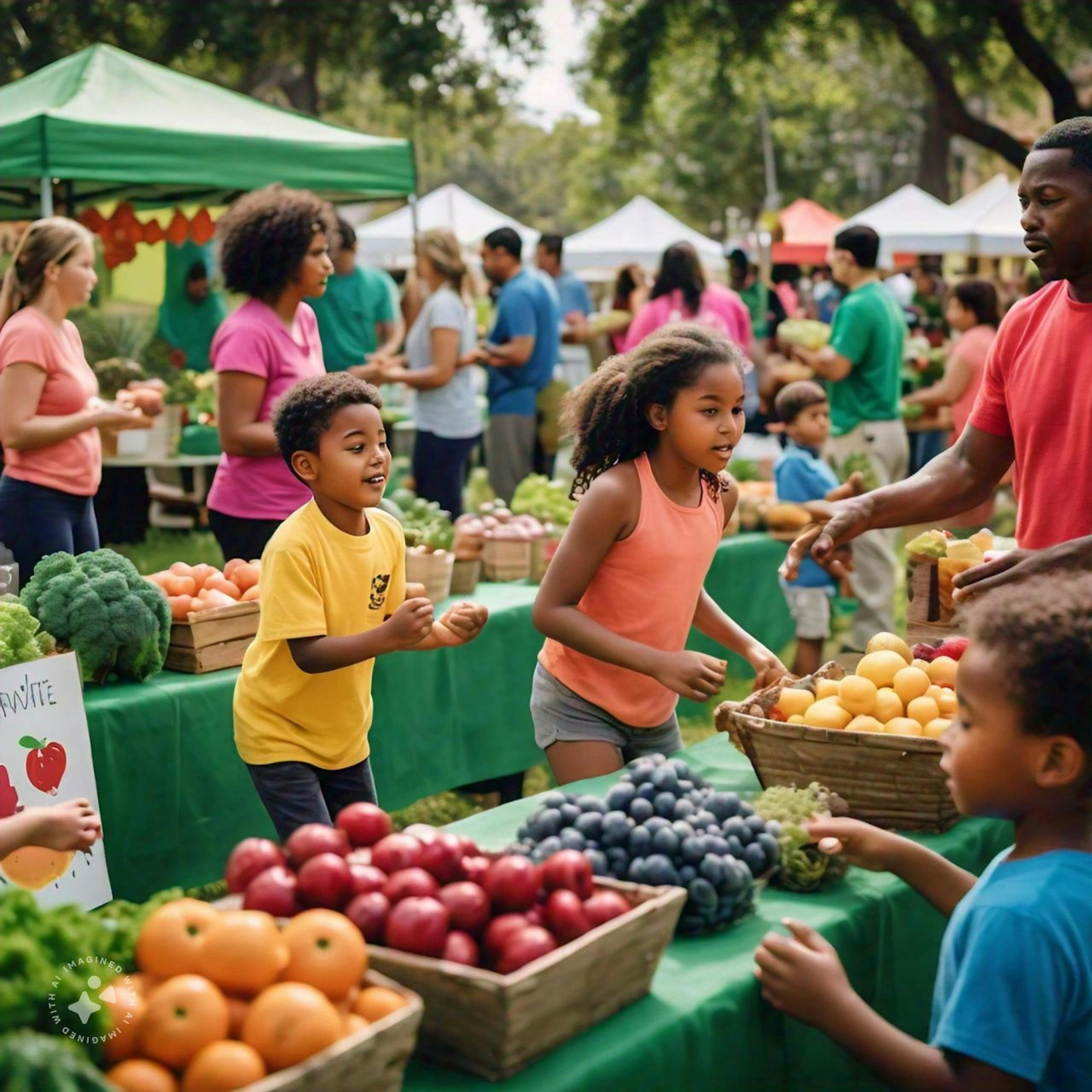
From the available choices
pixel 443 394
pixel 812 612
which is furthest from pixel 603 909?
pixel 443 394

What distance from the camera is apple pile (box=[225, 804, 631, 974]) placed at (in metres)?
1.90

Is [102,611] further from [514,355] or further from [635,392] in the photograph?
[514,355]

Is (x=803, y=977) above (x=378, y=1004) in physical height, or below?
below

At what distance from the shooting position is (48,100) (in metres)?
8.27

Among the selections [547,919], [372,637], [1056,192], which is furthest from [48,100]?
[547,919]

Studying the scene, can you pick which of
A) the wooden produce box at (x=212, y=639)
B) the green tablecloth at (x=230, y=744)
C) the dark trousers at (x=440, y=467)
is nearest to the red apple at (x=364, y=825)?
the green tablecloth at (x=230, y=744)

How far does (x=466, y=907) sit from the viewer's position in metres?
1.94

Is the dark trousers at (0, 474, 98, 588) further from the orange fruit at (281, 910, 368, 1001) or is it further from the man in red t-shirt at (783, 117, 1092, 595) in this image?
the orange fruit at (281, 910, 368, 1001)

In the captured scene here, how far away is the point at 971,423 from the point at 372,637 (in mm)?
1714

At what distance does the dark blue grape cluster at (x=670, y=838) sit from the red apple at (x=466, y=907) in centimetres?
35

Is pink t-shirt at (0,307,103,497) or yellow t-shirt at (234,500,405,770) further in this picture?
pink t-shirt at (0,307,103,497)

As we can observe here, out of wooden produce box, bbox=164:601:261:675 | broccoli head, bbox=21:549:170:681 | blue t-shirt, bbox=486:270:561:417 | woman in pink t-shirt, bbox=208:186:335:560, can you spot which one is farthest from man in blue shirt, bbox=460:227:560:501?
broccoli head, bbox=21:549:170:681

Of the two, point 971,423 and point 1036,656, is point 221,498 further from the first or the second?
point 1036,656

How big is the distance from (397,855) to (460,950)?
0.64 feet
